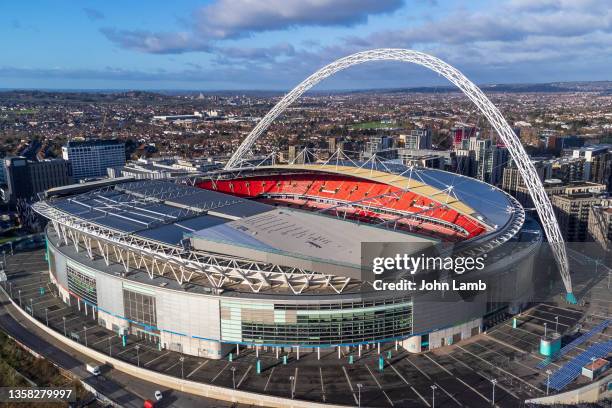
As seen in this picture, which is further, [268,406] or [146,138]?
[146,138]

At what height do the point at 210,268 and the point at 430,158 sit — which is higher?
the point at 430,158

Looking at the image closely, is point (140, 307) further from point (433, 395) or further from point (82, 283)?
point (433, 395)

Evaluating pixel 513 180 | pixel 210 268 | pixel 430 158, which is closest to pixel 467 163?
pixel 430 158

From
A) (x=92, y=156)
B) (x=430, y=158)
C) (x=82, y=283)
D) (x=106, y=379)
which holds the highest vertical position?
(x=430, y=158)

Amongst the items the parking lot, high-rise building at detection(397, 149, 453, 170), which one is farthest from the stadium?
high-rise building at detection(397, 149, 453, 170)

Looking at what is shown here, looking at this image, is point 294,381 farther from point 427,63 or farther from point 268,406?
point 427,63

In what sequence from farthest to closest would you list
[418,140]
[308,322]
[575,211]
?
[418,140], [575,211], [308,322]

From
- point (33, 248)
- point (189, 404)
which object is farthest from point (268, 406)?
point (33, 248)

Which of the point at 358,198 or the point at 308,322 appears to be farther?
the point at 358,198

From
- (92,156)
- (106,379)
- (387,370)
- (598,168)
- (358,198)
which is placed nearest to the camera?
(387,370)
